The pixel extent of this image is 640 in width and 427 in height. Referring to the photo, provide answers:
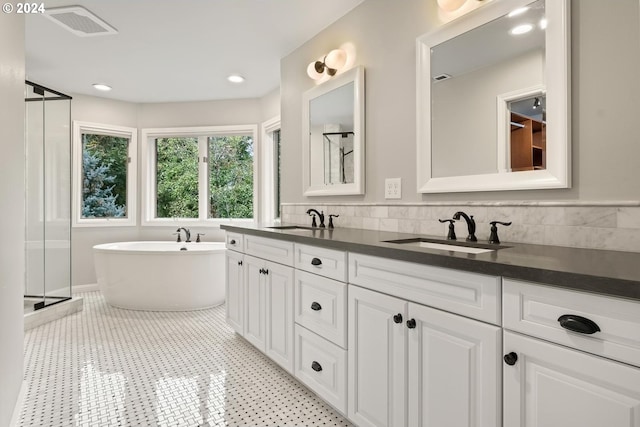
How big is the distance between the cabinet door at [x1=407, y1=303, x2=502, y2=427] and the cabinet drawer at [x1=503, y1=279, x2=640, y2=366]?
0.10 m

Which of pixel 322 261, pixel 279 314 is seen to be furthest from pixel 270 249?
pixel 322 261

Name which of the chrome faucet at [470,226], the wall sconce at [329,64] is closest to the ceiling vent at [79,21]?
the wall sconce at [329,64]

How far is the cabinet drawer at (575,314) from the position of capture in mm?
814

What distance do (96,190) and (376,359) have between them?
4.51 meters

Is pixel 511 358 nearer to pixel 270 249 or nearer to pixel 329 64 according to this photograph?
pixel 270 249

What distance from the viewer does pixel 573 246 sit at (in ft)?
4.63

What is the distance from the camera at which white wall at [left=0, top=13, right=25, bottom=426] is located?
5.02 ft

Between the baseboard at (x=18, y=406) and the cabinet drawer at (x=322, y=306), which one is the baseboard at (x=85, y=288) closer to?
the baseboard at (x=18, y=406)

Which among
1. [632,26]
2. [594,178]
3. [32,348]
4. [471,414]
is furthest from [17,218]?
[632,26]

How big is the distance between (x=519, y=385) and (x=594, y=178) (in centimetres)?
84

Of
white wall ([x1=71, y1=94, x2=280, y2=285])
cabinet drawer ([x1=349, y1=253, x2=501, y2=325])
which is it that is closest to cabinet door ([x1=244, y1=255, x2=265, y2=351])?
cabinet drawer ([x1=349, y1=253, x2=501, y2=325])

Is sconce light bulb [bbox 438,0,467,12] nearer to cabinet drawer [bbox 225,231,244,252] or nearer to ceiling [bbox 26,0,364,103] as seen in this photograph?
ceiling [bbox 26,0,364,103]

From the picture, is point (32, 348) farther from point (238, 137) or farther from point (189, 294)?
point (238, 137)

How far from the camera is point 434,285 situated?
4.15 ft
